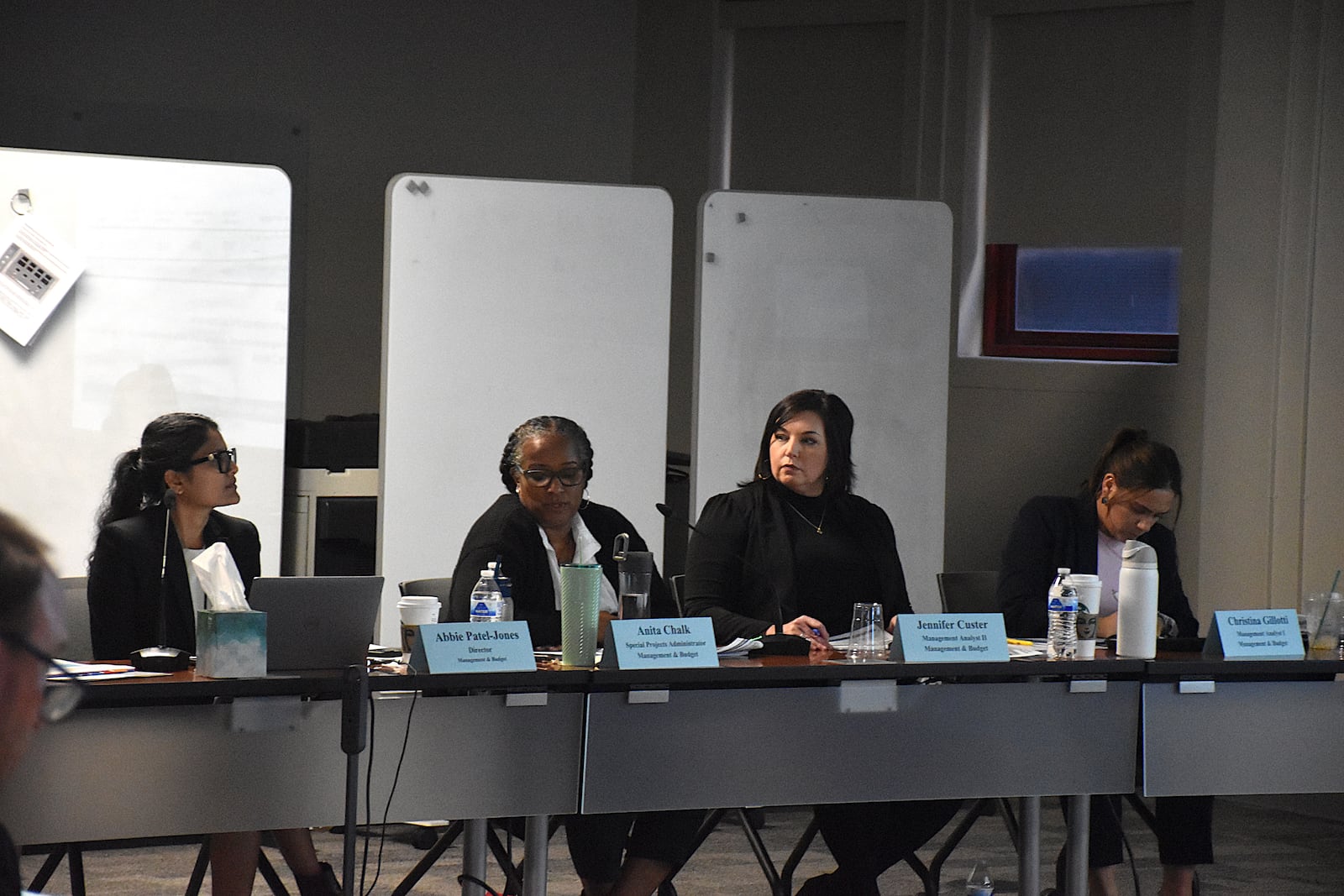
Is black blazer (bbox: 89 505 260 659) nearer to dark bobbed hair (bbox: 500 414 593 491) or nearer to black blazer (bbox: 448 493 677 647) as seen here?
black blazer (bbox: 448 493 677 647)

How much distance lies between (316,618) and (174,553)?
642mm

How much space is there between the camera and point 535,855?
9.43 feet

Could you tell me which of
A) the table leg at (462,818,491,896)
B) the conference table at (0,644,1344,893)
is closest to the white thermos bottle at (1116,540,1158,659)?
the conference table at (0,644,1344,893)

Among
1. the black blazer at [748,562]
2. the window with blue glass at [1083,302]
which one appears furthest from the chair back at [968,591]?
the window with blue glass at [1083,302]

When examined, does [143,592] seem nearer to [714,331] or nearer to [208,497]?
[208,497]

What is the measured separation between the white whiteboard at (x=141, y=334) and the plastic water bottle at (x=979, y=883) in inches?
75.7

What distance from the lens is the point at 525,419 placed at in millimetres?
4410

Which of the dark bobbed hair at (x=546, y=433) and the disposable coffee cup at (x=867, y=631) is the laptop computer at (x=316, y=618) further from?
the disposable coffee cup at (x=867, y=631)

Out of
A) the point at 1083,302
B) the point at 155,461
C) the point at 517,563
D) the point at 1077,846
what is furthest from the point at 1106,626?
the point at 1083,302

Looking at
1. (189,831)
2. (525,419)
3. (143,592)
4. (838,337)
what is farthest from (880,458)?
(189,831)

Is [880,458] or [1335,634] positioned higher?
[880,458]

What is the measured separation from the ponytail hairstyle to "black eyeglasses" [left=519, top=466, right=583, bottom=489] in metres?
1.14

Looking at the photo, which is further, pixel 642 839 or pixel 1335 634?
pixel 1335 634

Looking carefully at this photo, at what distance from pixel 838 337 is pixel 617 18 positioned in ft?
7.37
